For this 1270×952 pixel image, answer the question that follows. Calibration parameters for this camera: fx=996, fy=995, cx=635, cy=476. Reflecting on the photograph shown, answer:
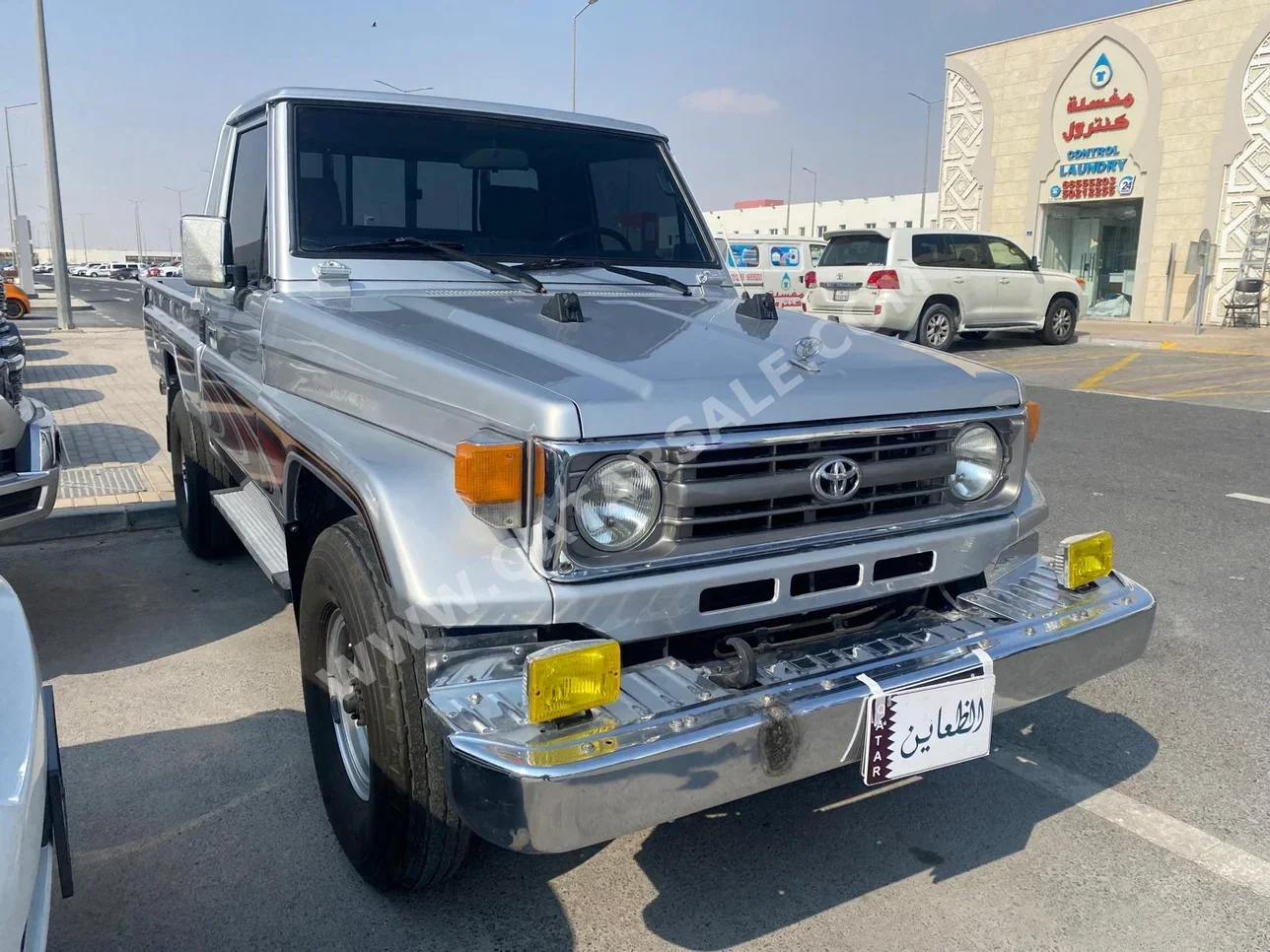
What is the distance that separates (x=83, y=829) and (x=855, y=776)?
2272 millimetres

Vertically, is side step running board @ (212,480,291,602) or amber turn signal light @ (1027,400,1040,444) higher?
amber turn signal light @ (1027,400,1040,444)

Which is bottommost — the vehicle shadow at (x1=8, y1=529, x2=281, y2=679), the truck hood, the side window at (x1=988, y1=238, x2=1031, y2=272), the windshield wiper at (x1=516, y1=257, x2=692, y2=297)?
the vehicle shadow at (x1=8, y1=529, x2=281, y2=679)

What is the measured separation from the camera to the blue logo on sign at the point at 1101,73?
24516 mm

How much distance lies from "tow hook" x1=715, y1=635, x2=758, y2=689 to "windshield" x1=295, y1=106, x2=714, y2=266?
71.3 inches

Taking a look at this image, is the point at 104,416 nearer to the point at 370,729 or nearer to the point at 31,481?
the point at 31,481

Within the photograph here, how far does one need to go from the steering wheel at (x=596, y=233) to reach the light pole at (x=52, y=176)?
57.2ft

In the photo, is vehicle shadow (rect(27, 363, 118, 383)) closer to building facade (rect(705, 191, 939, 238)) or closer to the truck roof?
the truck roof

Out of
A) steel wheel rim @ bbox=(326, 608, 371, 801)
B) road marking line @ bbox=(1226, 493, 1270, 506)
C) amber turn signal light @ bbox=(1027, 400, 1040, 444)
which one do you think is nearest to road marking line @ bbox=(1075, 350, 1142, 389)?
road marking line @ bbox=(1226, 493, 1270, 506)

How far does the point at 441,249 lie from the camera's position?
331 cm

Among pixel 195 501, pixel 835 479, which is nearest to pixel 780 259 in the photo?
pixel 195 501

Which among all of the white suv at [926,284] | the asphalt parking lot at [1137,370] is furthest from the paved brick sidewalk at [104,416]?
the white suv at [926,284]

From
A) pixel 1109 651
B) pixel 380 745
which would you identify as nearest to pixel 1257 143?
pixel 1109 651

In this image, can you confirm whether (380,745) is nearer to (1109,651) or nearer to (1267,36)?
(1109,651)

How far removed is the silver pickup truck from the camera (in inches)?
78.9
